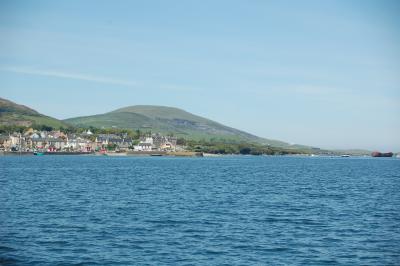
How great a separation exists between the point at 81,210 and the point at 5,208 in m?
7.60

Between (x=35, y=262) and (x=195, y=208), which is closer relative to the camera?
(x=35, y=262)

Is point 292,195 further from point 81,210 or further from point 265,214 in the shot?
point 81,210

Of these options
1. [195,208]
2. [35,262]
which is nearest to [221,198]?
[195,208]

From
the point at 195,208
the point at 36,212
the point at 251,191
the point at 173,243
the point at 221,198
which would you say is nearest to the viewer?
the point at 173,243

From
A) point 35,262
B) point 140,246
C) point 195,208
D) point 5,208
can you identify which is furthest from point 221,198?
point 35,262

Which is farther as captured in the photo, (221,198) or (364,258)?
(221,198)

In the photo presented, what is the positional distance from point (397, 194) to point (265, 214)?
32.0m

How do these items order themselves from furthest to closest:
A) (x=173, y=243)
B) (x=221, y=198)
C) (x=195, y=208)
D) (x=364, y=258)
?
(x=221, y=198)
(x=195, y=208)
(x=173, y=243)
(x=364, y=258)

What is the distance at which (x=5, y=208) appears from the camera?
50250 millimetres

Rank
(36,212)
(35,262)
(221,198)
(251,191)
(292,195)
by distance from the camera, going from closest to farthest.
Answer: (35,262), (36,212), (221,198), (292,195), (251,191)

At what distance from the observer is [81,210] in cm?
4888

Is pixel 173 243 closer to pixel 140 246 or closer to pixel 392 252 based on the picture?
pixel 140 246

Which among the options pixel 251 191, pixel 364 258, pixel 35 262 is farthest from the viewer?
pixel 251 191

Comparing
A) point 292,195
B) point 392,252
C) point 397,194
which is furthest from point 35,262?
point 397,194
